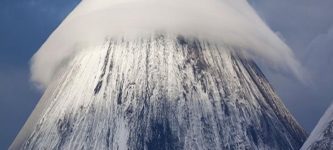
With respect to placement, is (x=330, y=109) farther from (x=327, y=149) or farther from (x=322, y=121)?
(x=327, y=149)

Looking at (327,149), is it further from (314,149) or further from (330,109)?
(330,109)

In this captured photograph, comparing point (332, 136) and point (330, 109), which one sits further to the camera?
point (330, 109)

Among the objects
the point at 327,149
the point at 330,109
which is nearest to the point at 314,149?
the point at 327,149

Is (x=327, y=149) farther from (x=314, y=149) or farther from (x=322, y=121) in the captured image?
(x=322, y=121)

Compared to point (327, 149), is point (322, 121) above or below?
above
